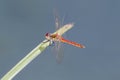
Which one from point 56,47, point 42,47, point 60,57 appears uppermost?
point 56,47

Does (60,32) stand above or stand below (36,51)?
above

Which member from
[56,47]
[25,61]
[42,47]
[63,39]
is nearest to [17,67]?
[25,61]

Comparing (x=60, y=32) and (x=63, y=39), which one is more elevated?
(x=63, y=39)

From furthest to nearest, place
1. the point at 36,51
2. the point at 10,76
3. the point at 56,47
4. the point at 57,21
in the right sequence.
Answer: the point at 57,21, the point at 56,47, the point at 36,51, the point at 10,76

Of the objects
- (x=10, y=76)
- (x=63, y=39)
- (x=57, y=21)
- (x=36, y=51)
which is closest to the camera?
(x=10, y=76)

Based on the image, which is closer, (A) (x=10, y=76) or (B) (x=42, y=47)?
(A) (x=10, y=76)

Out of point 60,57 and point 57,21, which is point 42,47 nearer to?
point 60,57

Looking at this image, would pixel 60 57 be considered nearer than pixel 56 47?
Yes

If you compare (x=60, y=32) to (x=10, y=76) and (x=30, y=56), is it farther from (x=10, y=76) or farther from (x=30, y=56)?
(x=10, y=76)

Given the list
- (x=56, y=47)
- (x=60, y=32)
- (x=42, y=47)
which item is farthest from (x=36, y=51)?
(x=56, y=47)

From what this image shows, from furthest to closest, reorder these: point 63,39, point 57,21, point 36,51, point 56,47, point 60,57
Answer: point 63,39 → point 57,21 → point 56,47 → point 60,57 → point 36,51
